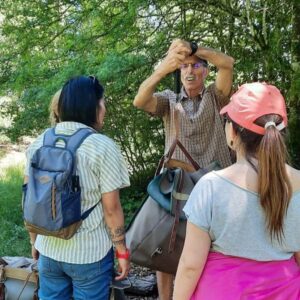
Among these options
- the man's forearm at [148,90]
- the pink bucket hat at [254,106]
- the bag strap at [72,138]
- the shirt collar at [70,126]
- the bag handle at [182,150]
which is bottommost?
the bag handle at [182,150]

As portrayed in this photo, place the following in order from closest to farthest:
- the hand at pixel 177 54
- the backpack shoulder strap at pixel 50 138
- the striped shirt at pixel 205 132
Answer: the backpack shoulder strap at pixel 50 138
the hand at pixel 177 54
the striped shirt at pixel 205 132

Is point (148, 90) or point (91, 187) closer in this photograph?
point (91, 187)

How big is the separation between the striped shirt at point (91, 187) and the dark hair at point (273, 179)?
770 mm

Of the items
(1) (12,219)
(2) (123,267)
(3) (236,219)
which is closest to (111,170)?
(2) (123,267)

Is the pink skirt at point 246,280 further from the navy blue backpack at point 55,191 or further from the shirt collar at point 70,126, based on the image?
the shirt collar at point 70,126

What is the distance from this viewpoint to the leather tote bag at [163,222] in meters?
2.39

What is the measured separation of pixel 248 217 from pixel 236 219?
0.04 metres

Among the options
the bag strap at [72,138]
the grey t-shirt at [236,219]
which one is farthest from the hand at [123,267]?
the grey t-shirt at [236,219]

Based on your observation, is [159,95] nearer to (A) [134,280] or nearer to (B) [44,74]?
(A) [134,280]

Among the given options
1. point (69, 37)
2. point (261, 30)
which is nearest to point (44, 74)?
point (69, 37)

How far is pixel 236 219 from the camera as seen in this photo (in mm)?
1612

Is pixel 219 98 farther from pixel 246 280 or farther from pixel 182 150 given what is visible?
pixel 246 280

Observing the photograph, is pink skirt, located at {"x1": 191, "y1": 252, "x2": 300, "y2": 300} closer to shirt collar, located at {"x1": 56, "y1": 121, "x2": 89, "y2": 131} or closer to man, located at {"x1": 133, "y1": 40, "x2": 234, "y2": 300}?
shirt collar, located at {"x1": 56, "y1": 121, "x2": 89, "y2": 131}

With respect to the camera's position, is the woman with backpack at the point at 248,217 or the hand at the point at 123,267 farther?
the hand at the point at 123,267
